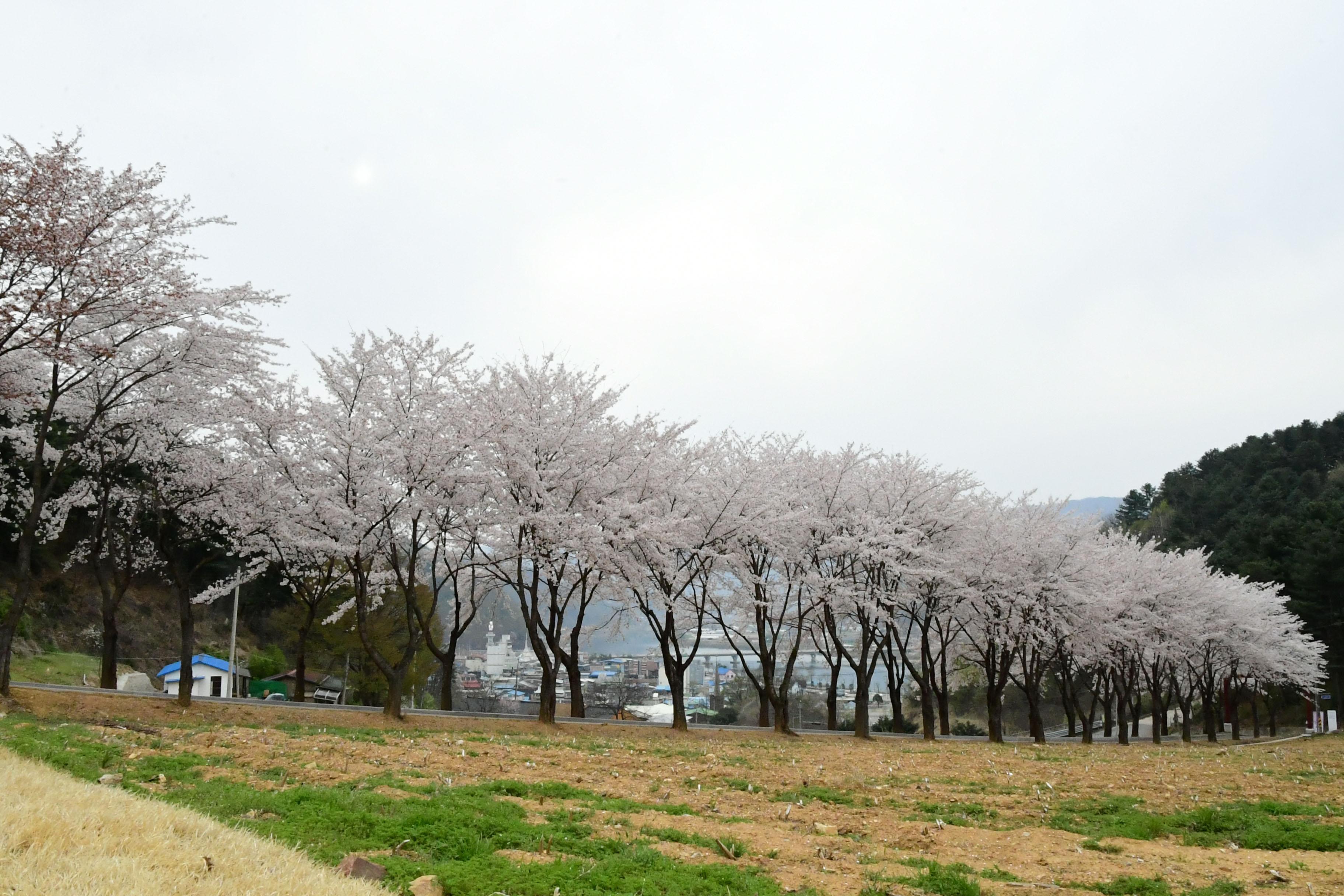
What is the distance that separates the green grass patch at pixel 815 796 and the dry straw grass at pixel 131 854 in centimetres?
675

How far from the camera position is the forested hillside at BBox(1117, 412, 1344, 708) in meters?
60.0

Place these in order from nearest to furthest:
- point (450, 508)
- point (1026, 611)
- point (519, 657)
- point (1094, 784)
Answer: point (1094, 784) → point (450, 508) → point (1026, 611) → point (519, 657)

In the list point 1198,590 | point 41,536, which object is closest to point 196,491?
point 41,536

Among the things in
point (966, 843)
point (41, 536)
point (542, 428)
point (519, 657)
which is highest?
point (542, 428)

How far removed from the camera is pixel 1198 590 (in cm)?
4662

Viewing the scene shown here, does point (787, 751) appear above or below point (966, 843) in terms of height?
below

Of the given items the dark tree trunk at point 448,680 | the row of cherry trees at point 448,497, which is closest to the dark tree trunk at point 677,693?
the row of cherry trees at point 448,497

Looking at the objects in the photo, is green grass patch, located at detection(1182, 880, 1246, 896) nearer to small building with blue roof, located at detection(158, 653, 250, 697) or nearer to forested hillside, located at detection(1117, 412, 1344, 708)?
small building with blue roof, located at detection(158, 653, 250, 697)

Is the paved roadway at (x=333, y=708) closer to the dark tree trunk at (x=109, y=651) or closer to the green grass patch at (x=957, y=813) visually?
the dark tree trunk at (x=109, y=651)

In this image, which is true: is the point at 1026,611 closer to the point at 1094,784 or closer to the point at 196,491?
the point at 1094,784

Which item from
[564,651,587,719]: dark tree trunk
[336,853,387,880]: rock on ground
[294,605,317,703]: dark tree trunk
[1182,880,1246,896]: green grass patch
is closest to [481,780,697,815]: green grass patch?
[336,853,387,880]: rock on ground

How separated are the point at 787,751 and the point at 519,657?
58131mm

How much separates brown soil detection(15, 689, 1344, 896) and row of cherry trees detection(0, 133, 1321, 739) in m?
3.57

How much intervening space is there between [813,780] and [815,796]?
82.2 inches
